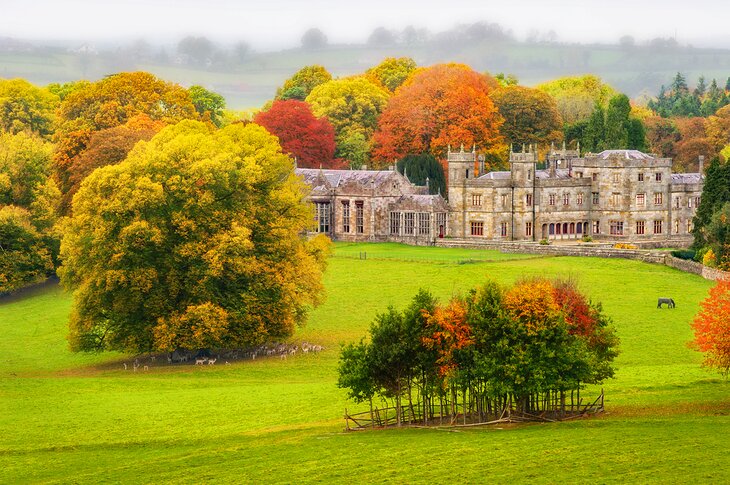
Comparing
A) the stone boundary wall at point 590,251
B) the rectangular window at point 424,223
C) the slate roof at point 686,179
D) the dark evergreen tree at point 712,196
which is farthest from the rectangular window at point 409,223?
the dark evergreen tree at point 712,196

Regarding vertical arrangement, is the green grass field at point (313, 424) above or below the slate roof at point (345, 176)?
below

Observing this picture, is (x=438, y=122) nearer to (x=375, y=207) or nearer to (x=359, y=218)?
(x=359, y=218)

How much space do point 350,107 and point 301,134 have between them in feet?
59.4

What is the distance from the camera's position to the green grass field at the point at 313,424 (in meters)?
52.1

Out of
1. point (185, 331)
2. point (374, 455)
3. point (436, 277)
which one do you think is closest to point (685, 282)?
point (436, 277)

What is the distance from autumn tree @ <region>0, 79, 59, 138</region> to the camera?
168 metres

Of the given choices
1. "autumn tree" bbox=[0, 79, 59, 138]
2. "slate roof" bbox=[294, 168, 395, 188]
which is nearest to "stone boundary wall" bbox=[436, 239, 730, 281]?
"slate roof" bbox=[294, 168, 395, 188]

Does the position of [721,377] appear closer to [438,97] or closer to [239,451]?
[239,451]

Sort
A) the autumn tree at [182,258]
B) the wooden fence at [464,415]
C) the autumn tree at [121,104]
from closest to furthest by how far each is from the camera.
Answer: the wooden fence at [464,415] → the autumn tree at [182,258] → the autumn tree at [121,104]

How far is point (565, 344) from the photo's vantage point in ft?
193

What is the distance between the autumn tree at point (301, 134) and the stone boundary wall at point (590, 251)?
107 ft

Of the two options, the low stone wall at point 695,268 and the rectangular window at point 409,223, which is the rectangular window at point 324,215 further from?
the low stone wall at point 695,268

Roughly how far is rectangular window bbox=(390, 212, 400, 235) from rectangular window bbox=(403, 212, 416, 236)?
869 mm

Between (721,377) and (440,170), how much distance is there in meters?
71.4
